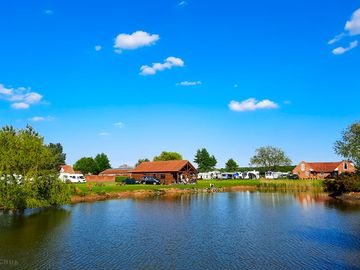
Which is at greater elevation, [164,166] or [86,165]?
[86,165]

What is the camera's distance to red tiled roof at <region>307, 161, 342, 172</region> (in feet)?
362

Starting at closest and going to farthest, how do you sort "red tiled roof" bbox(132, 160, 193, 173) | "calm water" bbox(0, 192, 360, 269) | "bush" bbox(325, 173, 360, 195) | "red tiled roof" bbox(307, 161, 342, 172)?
"calm water" bbox(0, 192, 360, 269) < "bush" bbox(325, 173, 360, 195) < "red tiled roof" bbox(132, 160, 193, 173) < "red tiled roof" bbox(307, 161, 342, 172)

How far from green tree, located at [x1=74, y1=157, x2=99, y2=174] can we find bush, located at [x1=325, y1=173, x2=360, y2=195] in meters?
108

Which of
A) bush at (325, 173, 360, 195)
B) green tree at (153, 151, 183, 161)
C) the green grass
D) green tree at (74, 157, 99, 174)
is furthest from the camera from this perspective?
green tree at (74, 157, 99, 174)

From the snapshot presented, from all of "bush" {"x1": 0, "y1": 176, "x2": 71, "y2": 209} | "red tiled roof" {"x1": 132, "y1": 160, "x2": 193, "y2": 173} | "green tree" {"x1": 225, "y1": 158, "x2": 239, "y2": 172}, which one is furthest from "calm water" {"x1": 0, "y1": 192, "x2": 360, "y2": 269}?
"green tree" {"x1": 225, "y1": 158, "x2": 239, "y2": 172}

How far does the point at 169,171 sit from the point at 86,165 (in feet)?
233

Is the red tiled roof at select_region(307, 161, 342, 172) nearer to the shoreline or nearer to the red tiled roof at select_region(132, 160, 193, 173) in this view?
the shoreline

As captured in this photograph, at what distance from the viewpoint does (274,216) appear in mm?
40812

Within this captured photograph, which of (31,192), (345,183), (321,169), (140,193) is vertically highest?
(321,169)

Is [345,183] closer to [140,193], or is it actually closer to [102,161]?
[140,193]

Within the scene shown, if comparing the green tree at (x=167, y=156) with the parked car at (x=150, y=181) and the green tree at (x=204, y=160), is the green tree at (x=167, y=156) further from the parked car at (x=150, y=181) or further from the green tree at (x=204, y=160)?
the parked car at (x=150, y=181)

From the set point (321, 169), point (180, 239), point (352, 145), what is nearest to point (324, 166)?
point (321, 169)

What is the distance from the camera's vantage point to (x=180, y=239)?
93.8 ft

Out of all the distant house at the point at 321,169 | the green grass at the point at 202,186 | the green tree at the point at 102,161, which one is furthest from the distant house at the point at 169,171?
the green tree at the point at 102,161
